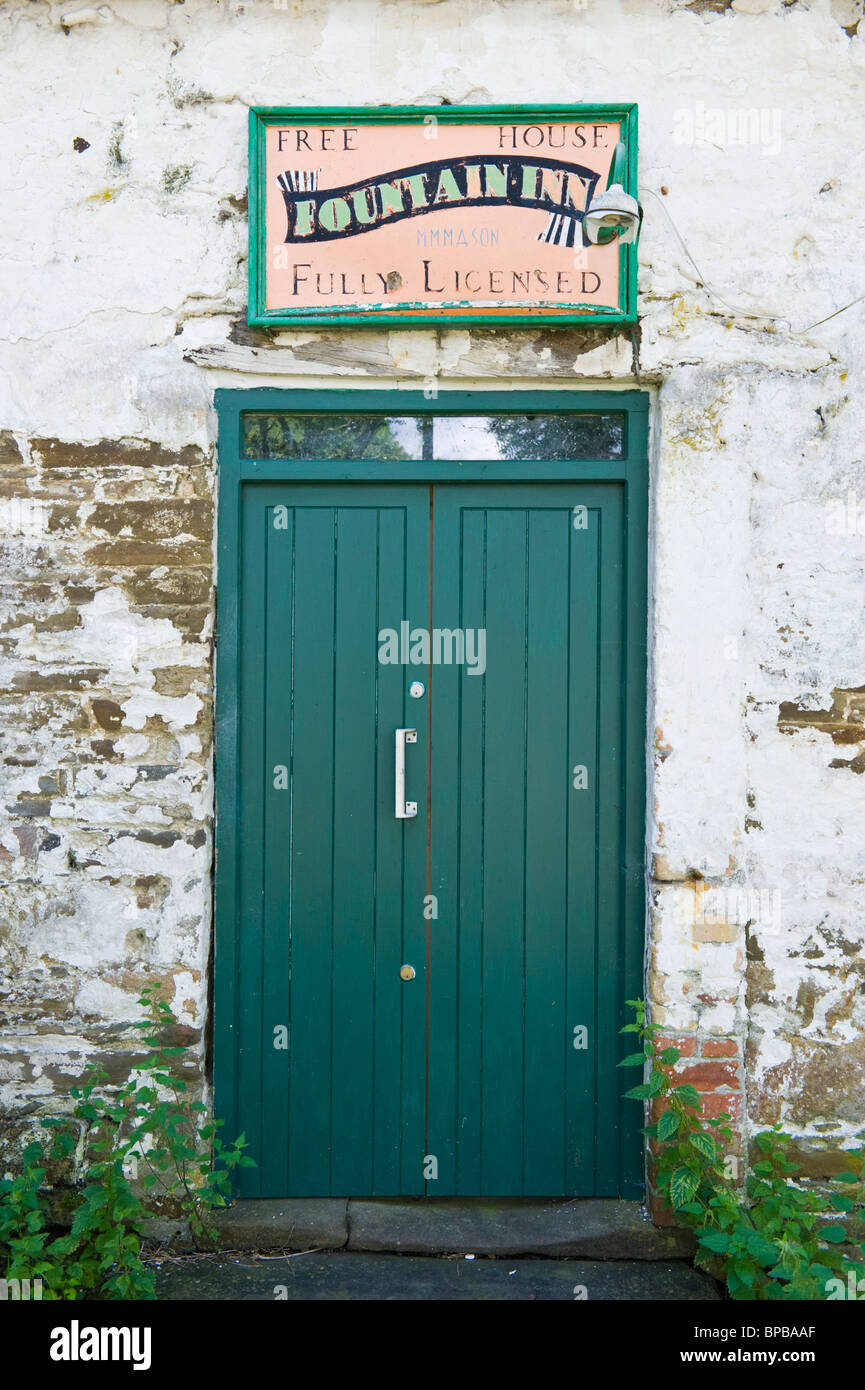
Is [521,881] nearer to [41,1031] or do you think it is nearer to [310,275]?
[41,1031]

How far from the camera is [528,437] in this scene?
3.27m

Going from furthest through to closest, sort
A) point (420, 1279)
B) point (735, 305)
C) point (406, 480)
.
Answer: point (406, 480), point (735, 305), point (420, 1279)

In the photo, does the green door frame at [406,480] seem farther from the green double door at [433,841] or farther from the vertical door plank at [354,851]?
the vertical door plank at [354,851]

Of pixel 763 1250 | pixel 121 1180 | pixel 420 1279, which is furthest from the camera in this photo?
pixel 420 1279

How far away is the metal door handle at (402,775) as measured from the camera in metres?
3.20

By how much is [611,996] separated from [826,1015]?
2.23 ft

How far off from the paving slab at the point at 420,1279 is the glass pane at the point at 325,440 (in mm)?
2534

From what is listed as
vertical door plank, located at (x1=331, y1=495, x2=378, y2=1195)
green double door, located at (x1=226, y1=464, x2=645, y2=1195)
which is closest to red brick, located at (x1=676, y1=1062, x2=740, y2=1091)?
green double door, located at (x1=226, y1=464, x2=645, y2=1195)

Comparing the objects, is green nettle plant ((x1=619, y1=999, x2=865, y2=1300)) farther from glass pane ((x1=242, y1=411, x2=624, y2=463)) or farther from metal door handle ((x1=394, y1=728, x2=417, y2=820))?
glass pane ((x1=242, y1=411, x2=624, y2=463))

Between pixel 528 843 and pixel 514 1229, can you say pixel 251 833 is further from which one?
pixel 514 1229

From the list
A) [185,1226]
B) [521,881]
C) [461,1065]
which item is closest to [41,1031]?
[185,1226]

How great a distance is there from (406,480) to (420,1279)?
2.47 metres

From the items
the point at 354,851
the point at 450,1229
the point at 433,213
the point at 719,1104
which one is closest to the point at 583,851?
the point at 354,851

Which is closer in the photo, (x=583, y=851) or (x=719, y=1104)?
(x=719, y=1104)
